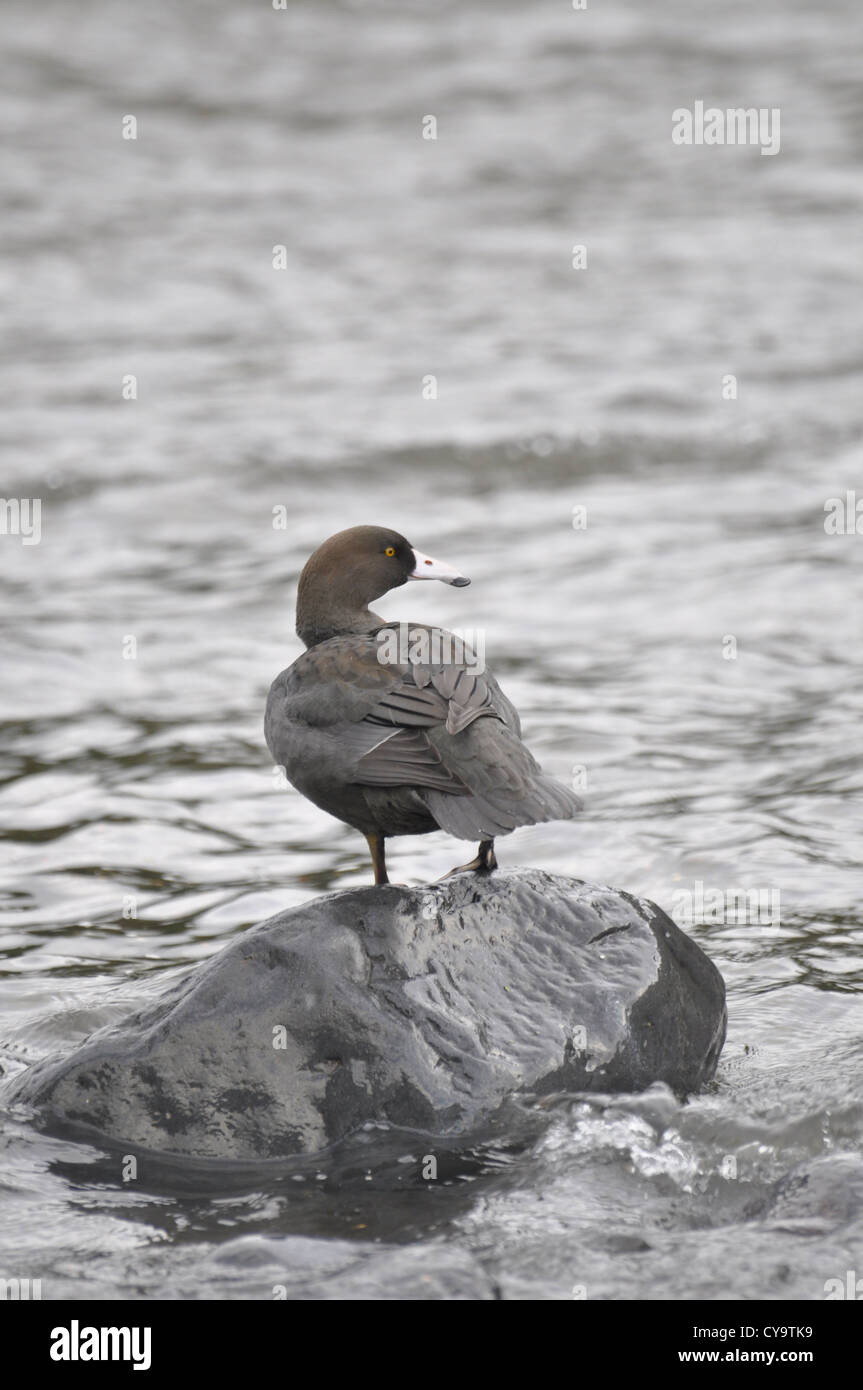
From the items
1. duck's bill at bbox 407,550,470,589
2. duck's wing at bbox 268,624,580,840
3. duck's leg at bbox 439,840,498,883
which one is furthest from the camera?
duck's bill at bbox 407,550,470,589

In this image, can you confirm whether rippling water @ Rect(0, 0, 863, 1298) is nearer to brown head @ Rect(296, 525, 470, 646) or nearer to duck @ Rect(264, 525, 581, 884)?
duck @ Rect(264, 525, 581, 884)

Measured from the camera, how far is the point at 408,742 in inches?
176

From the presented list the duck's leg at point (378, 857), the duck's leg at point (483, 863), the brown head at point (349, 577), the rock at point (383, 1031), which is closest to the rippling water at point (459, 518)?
the rock at point (383, 1031)

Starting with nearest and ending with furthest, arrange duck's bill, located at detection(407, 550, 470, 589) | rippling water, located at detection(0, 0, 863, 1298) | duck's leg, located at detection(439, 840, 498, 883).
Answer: rippling water, located at detection(0, 0, 863, 1298)
duck's leg, located at detection(439, 840, 498, 883)
duck's bill, located at detection(407, 550, 470, 589)

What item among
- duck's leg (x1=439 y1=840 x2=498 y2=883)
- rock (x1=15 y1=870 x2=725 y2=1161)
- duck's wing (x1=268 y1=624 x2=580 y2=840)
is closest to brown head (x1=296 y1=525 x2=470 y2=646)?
duck's wing (x1=268 y1=624 x2=580 y2=840)

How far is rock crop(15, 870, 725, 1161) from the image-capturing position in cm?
430

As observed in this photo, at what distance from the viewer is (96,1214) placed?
4.02 metres

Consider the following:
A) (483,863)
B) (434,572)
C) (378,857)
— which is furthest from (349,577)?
(483,863)

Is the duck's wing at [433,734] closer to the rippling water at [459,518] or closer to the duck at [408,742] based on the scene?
the duck at [408,742]

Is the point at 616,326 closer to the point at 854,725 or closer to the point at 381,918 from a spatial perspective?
the point at 854,725

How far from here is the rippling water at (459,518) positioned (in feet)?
13.3

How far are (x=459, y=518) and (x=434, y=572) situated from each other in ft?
20.8
